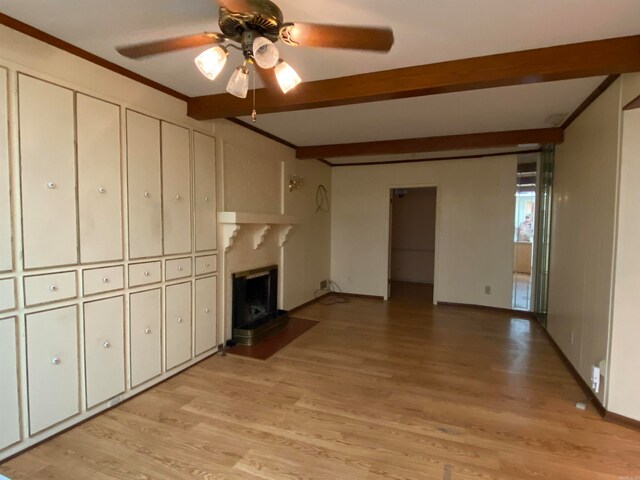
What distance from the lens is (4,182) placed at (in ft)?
5.92

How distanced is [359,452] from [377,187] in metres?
4.51

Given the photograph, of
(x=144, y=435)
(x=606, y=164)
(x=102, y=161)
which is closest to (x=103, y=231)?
(x=102, y=161)

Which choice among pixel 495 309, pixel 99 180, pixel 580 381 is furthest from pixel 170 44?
pixel 495 309

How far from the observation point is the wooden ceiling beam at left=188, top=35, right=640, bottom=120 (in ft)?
6.40

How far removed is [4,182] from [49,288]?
2.09ft

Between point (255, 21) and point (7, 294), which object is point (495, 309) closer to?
point (255, 21)

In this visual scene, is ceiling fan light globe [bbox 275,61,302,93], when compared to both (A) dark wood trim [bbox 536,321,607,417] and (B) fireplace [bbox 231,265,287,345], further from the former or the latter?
(A) dark wood trim [bbox 536,321,607,417]

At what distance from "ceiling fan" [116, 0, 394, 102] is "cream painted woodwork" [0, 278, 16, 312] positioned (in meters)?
1.38

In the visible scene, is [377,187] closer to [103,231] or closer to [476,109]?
[476,109]

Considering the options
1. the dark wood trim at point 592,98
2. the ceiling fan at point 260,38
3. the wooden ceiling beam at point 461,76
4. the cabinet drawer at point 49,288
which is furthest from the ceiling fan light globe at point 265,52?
the dark wood trim at point 592,98

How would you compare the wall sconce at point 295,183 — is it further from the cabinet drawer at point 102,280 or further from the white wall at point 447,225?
the cabinet drawer at point 102,280

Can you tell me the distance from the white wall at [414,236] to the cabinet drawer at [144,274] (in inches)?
242

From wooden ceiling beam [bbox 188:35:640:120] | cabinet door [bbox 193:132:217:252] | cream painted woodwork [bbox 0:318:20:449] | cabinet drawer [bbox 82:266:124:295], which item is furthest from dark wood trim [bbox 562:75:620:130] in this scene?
cream painted woodwork [bbox 0:318:20:449]

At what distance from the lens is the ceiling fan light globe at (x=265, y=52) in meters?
1.41
